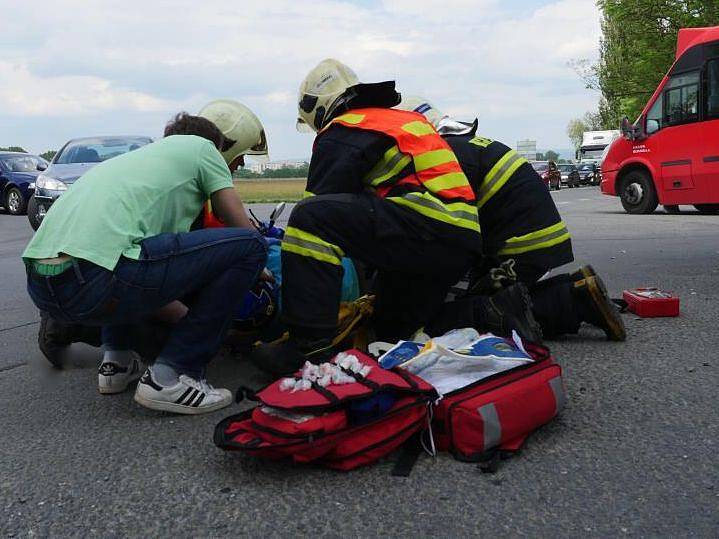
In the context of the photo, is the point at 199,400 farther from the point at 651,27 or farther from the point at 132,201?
the point at 651,27

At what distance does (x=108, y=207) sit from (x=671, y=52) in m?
29.4

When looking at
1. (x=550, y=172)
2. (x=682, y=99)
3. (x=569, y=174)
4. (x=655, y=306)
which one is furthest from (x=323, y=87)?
(x=569, y=174)

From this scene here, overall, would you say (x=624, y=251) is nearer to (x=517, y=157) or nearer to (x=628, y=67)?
(x=517, y=157)

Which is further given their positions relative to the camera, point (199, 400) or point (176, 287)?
point (199, 400)

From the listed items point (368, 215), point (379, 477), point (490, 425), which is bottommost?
point (379, 477)

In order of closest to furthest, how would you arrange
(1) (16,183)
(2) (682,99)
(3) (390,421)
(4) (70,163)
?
(3) (390,421)
(4) (70,163)
(2) (682,99)
(1) (16,183)

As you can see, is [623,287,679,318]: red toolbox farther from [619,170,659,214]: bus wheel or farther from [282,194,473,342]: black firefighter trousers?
[619,170,659,214]: bus wheel

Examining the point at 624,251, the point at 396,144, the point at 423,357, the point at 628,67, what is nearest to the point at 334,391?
the point at 423,357

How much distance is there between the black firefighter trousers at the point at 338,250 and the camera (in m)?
3.15

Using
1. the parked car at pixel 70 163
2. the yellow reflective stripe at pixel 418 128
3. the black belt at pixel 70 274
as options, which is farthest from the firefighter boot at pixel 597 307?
the parked car at pixel 70 163

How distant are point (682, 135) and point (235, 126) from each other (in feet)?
39.7

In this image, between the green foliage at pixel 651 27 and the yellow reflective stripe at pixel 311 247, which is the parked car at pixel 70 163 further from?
the green foliage at pixel 651 27

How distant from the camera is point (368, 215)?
10.8 feet

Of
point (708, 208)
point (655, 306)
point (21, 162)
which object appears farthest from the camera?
point (21, 162)
